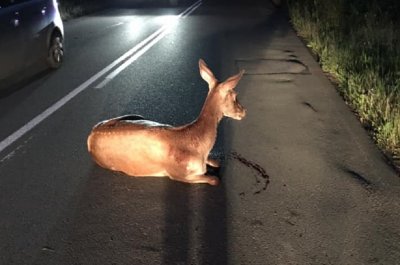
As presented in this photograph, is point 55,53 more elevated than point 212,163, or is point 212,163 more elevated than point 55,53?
point 55,53

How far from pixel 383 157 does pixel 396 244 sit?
72.6 inches

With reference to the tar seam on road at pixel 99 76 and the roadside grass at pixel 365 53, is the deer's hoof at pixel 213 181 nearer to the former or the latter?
the roadside grass at pixel 365 53

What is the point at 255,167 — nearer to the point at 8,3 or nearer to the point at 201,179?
the point at 201,179

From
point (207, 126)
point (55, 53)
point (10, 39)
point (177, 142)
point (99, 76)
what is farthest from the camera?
point (55, 53)

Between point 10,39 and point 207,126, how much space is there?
5088 millimetres

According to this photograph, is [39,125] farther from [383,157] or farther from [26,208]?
[383,157]

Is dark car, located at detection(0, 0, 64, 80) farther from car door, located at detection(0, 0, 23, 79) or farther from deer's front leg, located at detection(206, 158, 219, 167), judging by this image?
deer's front leg, located at detection(206, 158, 219, 167)

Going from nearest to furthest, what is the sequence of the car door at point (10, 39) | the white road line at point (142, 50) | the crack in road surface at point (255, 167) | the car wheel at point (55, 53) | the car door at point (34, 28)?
the crack in road surface at point (255, 167), the car door at point (10, 39), the car door at point (34, 28), the white road line at point (142, 50), the car wheel at point (55, 53)

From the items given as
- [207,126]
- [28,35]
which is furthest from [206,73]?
[28,35]

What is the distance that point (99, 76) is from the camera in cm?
942

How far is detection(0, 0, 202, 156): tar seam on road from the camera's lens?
6.27 metres

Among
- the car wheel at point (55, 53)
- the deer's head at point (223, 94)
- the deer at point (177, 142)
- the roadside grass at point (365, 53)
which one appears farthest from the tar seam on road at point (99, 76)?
the roadside grass at point (365, 53)

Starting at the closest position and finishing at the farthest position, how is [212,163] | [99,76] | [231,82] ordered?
1. [231,82]
2. [212,163]
3. [99,76]

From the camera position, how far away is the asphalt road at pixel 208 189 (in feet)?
12.1
